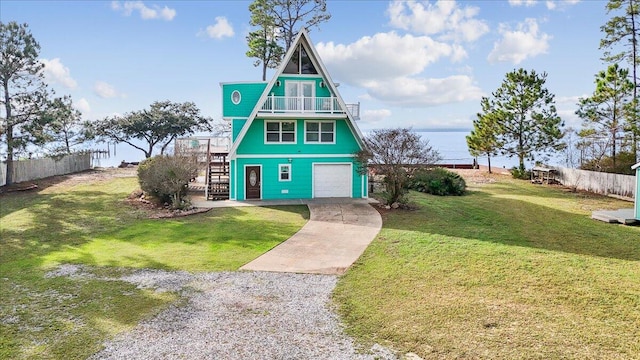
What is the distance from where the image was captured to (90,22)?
66.9 ft

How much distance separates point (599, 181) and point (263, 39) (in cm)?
2505

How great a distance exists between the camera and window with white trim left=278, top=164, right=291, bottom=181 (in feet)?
69.4

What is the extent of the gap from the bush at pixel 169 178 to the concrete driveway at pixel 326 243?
5.93m

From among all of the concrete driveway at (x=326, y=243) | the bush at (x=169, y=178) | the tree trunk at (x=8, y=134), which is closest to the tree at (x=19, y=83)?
the tree trunk at (x=8, y=134)

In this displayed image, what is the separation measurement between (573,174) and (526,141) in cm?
505

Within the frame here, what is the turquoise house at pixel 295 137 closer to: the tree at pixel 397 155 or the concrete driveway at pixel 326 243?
the tree at pixel 397 155

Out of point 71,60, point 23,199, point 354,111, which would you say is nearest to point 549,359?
point 354,111

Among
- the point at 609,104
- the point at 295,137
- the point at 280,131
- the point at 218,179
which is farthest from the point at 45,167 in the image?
the point at 609,104

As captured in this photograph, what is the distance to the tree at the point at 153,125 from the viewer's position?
39.3 meters

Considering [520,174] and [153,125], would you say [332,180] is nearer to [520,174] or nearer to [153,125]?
[520,174]

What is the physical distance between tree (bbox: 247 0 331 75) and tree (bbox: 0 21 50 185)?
14.6 meters

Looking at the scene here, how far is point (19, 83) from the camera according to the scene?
1000 inches

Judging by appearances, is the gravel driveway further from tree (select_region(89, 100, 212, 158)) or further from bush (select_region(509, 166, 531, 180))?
tree (select_region(89, 100, 212, 158))

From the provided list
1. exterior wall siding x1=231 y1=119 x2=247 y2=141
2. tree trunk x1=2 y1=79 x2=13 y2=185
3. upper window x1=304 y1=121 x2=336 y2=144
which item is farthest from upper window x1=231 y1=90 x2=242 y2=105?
tree trunk x1=2 y1=79 x2=13 y2=185
